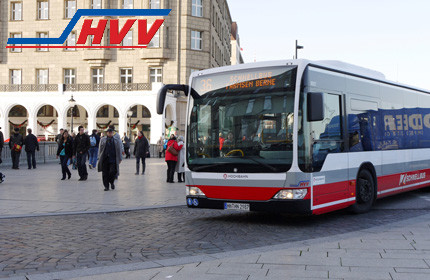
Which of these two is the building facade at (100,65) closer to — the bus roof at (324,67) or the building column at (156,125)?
the building column at (156,125)

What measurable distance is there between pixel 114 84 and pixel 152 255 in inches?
1697

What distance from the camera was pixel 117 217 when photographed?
33.5 feet

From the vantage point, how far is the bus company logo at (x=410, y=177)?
41.0 ft

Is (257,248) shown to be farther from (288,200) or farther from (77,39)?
(77,39)

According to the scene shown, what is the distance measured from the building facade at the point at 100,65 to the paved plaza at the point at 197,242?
3630cm

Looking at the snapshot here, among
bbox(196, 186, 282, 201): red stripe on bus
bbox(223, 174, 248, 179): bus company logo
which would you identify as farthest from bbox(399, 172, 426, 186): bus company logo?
bbox(223, 174, 248, 179): bus company logo

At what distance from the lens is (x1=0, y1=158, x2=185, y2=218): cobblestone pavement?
1127 cm

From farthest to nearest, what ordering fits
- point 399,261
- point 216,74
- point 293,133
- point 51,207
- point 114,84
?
point 114,84 < point 51,207 < point 216,74 < point 293,133 < point 399,261

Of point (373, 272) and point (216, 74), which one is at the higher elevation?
point (216, 74)

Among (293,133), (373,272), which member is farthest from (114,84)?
(373,272)

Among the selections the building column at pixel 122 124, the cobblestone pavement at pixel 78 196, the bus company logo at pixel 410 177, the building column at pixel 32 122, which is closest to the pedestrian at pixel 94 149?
the cobblestone pavement at pixel 78 196

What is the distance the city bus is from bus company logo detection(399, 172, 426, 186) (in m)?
1.92

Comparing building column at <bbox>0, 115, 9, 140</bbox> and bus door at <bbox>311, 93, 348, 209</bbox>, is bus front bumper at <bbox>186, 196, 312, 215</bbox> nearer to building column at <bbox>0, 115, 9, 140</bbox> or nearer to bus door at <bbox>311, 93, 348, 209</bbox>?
bus door at <bbox>311, 93, 348, 209</bbox>

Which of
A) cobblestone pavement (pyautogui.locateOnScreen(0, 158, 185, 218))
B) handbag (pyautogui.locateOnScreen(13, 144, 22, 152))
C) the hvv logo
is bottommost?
cobblestone pavement (pyautogui.locateOnScreen(0, 158, 185, 218))
